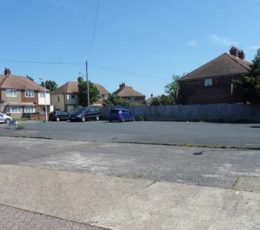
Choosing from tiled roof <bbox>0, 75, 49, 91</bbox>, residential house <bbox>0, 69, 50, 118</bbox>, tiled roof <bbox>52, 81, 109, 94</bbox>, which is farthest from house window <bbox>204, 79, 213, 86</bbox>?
tiled roof <bbox>52, 81, 109, 94</bbox>

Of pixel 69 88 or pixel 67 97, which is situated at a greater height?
pixel 69 88

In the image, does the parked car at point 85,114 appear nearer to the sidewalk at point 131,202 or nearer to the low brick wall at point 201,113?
the low brick wall at point 201,113

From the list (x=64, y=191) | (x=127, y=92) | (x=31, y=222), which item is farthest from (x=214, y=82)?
(x=127, y=92)

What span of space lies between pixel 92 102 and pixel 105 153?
6613cm

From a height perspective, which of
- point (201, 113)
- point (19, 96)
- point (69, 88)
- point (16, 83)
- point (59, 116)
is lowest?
point (201, 113)

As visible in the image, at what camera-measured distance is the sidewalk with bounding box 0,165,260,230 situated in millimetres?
6613

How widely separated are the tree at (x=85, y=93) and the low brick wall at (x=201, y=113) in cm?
3308

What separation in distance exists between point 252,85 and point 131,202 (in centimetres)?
3388

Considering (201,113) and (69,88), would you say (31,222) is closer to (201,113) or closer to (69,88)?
(201,113)

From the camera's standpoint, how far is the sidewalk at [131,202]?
21.7 feet

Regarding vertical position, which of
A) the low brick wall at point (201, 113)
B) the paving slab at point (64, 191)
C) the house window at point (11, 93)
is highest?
the house window at point (11, 93)

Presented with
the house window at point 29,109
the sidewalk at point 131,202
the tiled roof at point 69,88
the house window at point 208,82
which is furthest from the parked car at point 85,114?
the sidewalk at point 131,202

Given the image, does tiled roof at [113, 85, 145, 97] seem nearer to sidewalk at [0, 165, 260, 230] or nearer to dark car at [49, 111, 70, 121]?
dark car at [49, 111, 70, 121]

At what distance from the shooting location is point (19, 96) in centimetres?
6881
